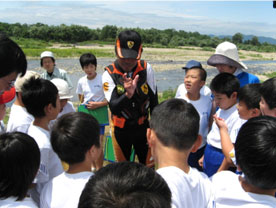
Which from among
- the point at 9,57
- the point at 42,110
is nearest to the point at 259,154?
the point at 9,57

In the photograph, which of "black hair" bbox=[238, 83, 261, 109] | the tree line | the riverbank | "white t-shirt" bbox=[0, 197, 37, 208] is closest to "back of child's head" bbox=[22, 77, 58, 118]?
"white t-shirt" bbox=[0, 197, 37, 208]

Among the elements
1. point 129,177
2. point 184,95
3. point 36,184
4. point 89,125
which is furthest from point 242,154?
point 184,95

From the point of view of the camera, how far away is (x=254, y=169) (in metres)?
1.47

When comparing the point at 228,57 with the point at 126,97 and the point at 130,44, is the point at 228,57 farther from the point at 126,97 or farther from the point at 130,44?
the point at 126,97

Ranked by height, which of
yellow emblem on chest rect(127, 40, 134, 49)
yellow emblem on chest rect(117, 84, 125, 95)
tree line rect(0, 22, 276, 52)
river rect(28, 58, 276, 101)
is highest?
tree line rect(0, 22, 276, 52)

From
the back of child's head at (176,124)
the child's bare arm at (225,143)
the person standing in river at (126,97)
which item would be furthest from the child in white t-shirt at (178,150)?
the person standing in river at (126,97)

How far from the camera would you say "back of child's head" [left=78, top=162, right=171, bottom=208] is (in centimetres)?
92

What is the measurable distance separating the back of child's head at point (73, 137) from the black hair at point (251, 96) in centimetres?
153

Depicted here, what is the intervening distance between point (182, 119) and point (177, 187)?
1.50 ft

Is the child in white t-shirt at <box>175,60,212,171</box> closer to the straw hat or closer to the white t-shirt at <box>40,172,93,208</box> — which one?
the straw hat

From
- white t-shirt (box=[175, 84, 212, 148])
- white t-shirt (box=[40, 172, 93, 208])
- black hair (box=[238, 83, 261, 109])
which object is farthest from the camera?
white t-shirt (box=[175, 84, 212, 148])

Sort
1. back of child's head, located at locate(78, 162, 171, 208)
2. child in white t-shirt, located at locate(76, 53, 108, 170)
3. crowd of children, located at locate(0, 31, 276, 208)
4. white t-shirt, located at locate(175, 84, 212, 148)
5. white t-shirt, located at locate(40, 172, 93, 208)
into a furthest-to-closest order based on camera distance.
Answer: child in white t-shirt, located at locate(76, 53, 108, 170) → white t-shirt, located at locate(175, 84, 212, 148) → white t-shirt, located at locate(40, 172, 93, 208) → crowd of children, located at locate(0, 31, 276, 208) → back of child's head, located at locate(78, 162, 171, 208)

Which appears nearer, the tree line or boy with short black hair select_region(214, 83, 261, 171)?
boy with short black hair select_region(214, 83, 261, 171)

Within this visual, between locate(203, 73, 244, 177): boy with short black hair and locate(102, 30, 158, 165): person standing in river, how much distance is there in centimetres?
91
